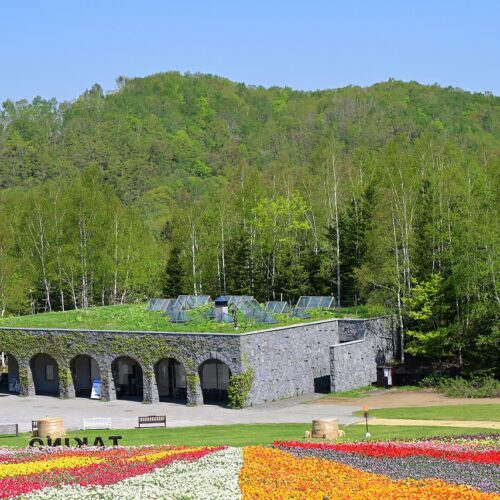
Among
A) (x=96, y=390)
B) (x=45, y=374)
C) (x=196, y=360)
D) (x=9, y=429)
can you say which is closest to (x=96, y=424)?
(x=9, y=429)

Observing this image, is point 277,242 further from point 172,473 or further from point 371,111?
point 371,111

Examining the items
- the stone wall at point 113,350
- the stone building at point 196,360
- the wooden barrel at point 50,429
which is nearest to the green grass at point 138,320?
the stone wall at point 113,350

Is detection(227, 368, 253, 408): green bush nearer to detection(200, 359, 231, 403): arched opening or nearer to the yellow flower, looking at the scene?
detection(200, 359, 231, 403): arched opening

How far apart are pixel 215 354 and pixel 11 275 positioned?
32.4m

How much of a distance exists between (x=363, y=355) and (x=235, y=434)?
711 inches

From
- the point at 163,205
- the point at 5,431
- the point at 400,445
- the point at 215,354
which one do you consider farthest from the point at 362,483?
the point at 163,205

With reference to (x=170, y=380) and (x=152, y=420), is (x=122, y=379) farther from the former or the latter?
(x=152, y=420)

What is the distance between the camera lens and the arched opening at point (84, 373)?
168ft

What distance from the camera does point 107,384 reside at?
48500 millimetres

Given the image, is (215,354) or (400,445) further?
(215,354)

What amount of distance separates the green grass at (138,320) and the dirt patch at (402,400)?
5649mm

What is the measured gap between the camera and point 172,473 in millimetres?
23203

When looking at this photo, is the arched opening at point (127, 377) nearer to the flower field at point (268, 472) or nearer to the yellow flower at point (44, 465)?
the flower field at point (268, 472)

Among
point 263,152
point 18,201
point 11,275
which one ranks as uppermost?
point 263,152
